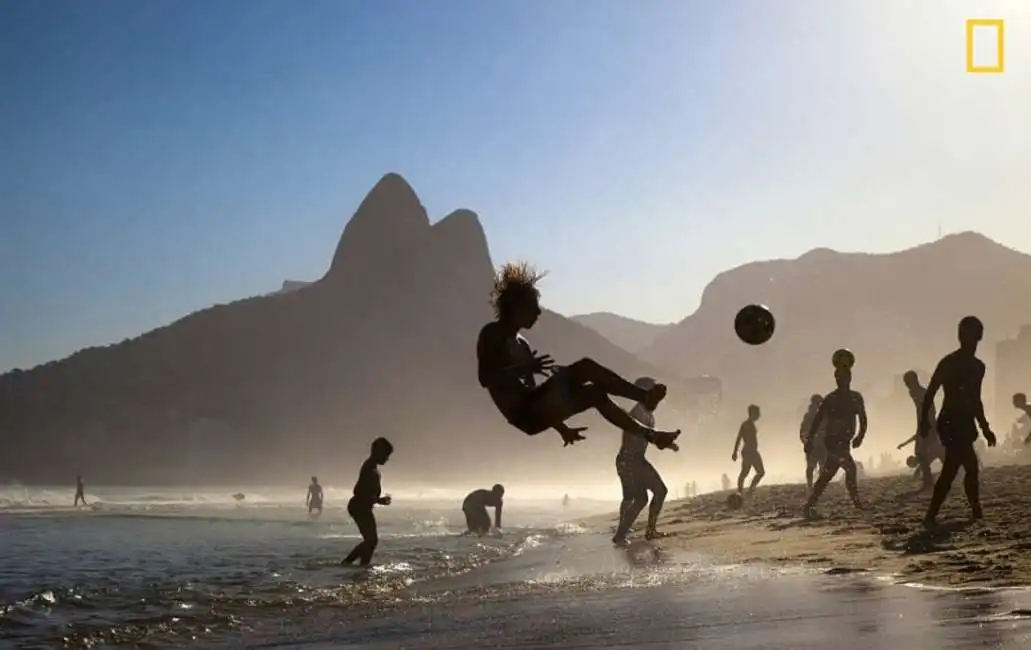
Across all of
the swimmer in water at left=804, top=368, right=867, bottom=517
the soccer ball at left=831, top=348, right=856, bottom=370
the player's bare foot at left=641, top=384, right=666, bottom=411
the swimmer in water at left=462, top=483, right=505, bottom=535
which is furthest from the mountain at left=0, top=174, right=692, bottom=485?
the player's bare foot at left=641, top=384, right=666, bottom=411

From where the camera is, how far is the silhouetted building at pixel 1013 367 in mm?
87125

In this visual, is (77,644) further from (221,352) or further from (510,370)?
(221,352)

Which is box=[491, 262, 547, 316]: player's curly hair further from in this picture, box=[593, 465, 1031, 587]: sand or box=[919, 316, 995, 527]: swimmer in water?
box=[919, 316, 995, 527]: swimmer in water

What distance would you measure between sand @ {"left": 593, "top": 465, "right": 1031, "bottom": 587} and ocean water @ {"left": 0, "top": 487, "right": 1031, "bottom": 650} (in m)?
0.64

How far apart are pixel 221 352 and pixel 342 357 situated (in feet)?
69.6

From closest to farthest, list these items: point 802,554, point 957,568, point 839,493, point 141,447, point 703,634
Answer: point 703,634 < point 957,568 < point 802,554 < point 839,493 < point 141,447

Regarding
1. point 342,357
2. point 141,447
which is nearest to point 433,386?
point 342,357

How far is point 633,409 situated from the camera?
14852mm

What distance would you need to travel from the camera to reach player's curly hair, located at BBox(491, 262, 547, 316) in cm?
720

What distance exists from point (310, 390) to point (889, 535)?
16509 centimetres

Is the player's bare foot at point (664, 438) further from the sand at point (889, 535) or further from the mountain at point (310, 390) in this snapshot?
the mountain at point (310, 390)

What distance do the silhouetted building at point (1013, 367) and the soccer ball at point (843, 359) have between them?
256ft

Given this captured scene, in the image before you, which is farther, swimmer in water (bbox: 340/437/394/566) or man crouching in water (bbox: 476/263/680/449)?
swimmer in water (bbox: 340/437/394/566)

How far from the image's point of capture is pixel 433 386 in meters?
174
